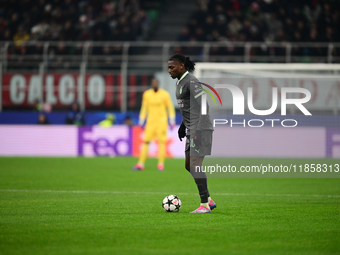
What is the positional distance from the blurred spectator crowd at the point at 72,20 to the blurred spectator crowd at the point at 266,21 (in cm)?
283

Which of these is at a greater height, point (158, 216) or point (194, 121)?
point (194, 121)

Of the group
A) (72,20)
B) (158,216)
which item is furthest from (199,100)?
(72,20)

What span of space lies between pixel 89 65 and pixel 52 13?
5.97 m

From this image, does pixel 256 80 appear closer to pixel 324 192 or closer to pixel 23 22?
pixel 324 192

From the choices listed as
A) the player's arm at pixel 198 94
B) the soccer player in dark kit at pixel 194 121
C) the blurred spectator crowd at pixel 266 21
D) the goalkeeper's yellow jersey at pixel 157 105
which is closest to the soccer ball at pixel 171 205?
the soccer player in dark kit at pixel 194 121

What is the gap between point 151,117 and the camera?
13.7m

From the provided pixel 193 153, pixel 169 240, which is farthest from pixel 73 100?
pixel 169 240

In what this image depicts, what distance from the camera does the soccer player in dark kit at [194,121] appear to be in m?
6.72

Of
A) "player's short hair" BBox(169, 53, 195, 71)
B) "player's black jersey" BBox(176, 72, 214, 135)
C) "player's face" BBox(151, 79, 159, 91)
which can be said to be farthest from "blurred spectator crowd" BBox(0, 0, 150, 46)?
"player's black jersey" BBox(176, 72, 214, 135)

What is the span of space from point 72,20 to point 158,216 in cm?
1930

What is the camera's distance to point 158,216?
263 inches

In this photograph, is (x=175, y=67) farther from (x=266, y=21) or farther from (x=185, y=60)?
(x=266, y=21)

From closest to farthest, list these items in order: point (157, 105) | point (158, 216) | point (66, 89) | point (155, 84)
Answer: point (158, 216), point (155, 84), point (157, 105), point (66, 89)

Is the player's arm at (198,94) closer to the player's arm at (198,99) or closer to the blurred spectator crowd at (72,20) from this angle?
the player's arm at (198,99)
